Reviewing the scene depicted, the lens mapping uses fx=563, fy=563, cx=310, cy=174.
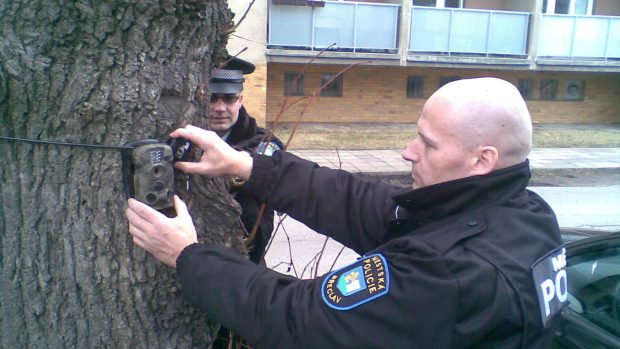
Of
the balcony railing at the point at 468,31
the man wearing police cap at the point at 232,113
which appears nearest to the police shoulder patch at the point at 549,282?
the man wearing police cap at the point at 232,113

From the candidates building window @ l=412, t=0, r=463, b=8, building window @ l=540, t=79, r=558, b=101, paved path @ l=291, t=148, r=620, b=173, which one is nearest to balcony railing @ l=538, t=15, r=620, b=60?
building window @ l=540, t=79, r=558, b=101

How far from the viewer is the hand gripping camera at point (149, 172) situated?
1410mm

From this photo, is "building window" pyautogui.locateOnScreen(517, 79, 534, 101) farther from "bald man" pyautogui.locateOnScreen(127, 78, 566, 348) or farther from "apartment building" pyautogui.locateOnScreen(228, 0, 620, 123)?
"bald man" pyautogui.locateOnScreen(127, 78, 566, 348)

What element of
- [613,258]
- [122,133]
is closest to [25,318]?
[122,133]

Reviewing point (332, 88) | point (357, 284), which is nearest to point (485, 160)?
point (357, 284)

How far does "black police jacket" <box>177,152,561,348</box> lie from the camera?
125 centimetres

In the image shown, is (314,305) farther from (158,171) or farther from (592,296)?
(592,296)

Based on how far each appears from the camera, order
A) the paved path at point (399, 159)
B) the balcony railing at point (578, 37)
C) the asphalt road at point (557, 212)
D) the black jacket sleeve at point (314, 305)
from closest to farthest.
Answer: the black jacket sleeve at point (314, 305) < the asphalt road at point (557, 212) < the paved path at point (399, 159) < the balcony railing at point (578, 37)

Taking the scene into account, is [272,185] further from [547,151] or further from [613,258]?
[547,151]

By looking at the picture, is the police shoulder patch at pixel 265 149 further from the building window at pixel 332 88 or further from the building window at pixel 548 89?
the building window at pixel 548 89

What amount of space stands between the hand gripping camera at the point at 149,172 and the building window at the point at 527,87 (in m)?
17.0

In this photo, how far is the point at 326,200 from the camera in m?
1.95

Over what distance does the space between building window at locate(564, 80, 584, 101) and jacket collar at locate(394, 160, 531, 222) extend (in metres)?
17.4

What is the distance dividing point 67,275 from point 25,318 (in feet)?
0.59
